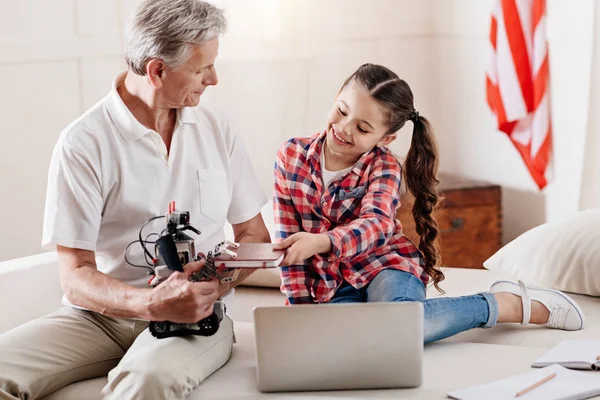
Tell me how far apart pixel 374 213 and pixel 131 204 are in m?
0.52

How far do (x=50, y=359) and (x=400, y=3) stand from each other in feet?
7.97

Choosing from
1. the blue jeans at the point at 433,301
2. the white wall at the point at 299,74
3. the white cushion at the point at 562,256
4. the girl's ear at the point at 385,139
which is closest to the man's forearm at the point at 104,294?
the blue jeans at the point at 433,301

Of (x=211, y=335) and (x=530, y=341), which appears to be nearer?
(x=211, y=335)

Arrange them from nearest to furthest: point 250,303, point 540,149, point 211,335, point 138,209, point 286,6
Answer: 1. point 211,335
2. point 138,209
3. point 250,303
4. point 540,149
5. point 286,6

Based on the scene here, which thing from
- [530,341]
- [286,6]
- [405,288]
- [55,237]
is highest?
[286,6]

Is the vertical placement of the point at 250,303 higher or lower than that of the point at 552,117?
lower

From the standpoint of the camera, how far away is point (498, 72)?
3.38 m

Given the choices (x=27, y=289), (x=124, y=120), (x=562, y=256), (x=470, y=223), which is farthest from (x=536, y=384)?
(x=470, y=223)

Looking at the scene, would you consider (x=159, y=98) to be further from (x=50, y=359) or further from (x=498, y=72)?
(x=498, y=72)

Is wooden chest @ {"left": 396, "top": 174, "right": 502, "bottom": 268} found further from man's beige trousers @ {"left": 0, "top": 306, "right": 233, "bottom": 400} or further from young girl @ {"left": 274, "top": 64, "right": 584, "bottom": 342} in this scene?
man's beige trousers @ {"left": 0, "top": 306, "right": 233, "bottom": 400}

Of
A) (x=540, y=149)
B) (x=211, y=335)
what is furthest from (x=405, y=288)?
(x=540, y=149)

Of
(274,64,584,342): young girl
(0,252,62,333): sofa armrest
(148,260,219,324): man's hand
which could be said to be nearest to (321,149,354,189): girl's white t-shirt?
(274,64,584,342): young girl

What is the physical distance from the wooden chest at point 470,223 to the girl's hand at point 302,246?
1.57 metres

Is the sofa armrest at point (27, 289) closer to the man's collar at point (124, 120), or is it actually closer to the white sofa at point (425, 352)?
the white sofa at point (425, 352)
